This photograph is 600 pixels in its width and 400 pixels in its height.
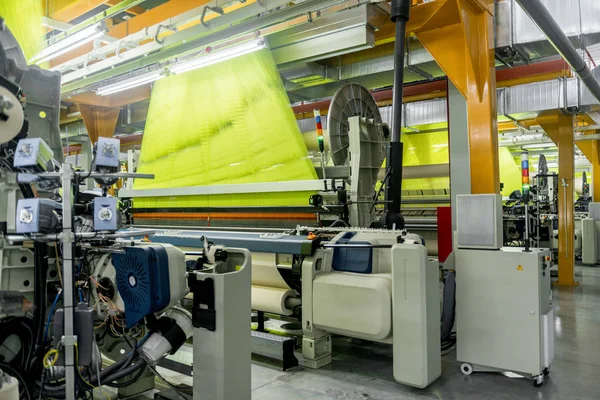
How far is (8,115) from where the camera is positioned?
2.01 meters

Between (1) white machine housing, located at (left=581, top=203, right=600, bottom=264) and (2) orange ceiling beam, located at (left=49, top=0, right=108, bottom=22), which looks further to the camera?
(1) white machine housing, located at (left=581, top=203, right=600, bottom=264)

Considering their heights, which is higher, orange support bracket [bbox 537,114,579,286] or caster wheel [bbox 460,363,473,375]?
orange support bracket [bbox 537,114,579,286]

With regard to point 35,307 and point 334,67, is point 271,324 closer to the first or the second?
point 35,307

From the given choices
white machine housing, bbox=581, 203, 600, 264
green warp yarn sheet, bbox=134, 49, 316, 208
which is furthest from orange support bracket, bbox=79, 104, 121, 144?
white machine housing, bbox=581, 203, 600, 264

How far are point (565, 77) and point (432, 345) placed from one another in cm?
533

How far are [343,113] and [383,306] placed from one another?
2230mm

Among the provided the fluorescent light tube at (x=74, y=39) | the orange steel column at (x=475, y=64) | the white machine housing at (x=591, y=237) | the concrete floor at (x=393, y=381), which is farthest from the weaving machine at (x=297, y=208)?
the white machine housing at (x=591, y=237)

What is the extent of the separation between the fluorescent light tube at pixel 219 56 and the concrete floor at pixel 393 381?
297cm

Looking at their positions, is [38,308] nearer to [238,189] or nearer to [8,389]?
[8,389]

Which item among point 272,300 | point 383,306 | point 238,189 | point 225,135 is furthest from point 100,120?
point 383,306

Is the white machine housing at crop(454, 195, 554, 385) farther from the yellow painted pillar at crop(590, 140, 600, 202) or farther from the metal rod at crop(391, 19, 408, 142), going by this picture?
the yellow painted pillar at crop(590, 140, 600, 202)

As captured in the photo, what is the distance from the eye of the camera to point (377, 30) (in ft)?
16.5

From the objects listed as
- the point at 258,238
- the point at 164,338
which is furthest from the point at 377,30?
the point at 164,338

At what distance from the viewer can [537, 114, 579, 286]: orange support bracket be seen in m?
7.98
